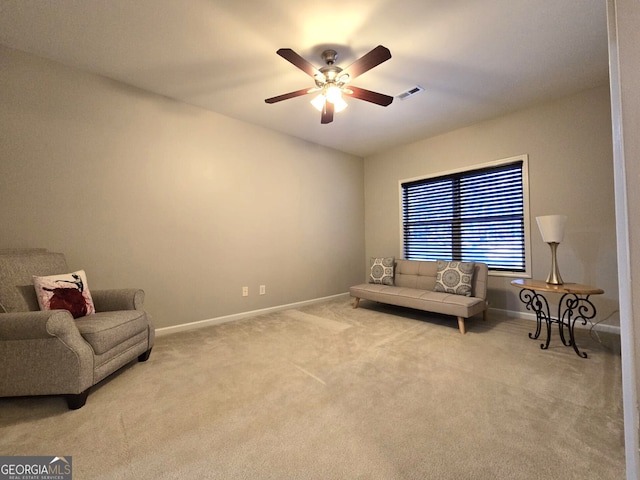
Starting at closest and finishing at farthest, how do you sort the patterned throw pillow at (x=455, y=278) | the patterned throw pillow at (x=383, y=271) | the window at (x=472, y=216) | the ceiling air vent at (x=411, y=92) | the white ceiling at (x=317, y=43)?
1. the white ceiling at (x=317, y=43)
2. the ceiling air vent at (x=411, y=92)
3. the patterned throw pillow at (x=455, y=278)
4. the window at (x=472, y=216)
5. the patterned throw pillow at (x=383, y=271)

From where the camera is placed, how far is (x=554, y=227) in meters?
2.61

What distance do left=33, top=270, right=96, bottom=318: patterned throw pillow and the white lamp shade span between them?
4.11 m

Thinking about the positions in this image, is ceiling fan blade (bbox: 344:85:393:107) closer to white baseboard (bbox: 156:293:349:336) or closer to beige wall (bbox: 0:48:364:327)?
beige wall (bbox: 0:48:364:327)

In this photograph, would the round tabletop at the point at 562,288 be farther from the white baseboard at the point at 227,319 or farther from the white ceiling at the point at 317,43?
the white baseboard at the point at 227,319

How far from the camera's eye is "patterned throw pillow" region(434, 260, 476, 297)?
3319 millimetres

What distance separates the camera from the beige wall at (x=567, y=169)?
2914 mm

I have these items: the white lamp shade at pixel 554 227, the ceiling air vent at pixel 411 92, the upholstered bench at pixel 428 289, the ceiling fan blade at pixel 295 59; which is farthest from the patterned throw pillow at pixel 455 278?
the ceiling fan blade at pixel 295 59

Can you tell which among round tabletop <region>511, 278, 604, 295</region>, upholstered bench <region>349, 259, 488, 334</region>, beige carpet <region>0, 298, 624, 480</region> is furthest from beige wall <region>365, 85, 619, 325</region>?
beige carpet <region>0, 298, 624, 480</region>

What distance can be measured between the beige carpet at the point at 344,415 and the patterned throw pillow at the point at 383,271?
5.01ft

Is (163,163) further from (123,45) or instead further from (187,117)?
(123,45)

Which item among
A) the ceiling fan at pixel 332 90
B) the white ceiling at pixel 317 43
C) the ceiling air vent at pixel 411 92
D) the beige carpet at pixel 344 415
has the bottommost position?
the beige carpet at pixel 344 415

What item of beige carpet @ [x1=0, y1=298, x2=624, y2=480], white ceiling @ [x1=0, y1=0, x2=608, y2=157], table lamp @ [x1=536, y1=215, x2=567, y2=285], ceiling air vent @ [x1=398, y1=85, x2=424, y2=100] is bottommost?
beige carpet @ [x1=0, y1=298, x2=624, y2=480]

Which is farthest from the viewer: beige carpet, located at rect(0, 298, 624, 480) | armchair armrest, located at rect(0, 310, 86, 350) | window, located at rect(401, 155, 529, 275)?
window, located at rect(401, 155, 529, 275)

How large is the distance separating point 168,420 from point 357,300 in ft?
9.68
